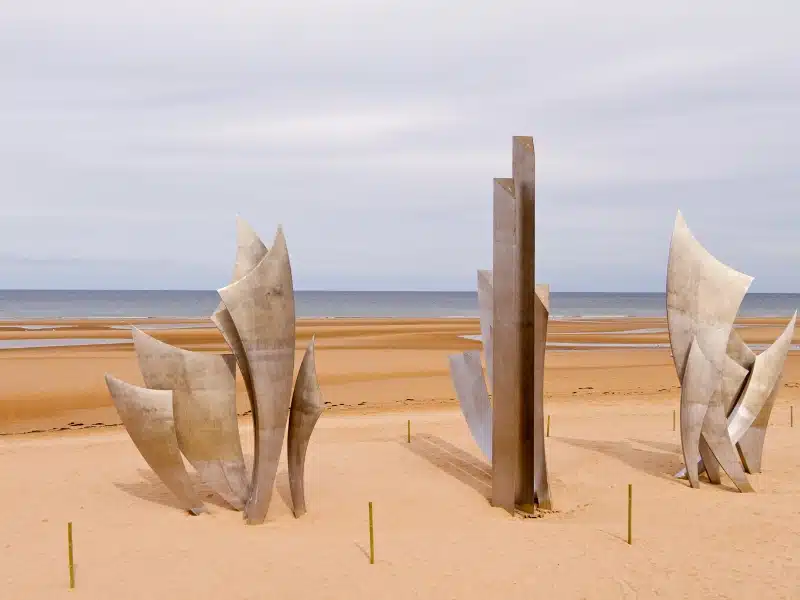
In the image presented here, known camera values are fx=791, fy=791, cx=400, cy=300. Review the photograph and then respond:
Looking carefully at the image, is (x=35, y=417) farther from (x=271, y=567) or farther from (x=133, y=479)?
(x=271, y=567)

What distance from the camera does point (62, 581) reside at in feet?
32.3

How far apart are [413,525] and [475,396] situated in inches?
129

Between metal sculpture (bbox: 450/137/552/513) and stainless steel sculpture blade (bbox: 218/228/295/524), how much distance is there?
3303 mm

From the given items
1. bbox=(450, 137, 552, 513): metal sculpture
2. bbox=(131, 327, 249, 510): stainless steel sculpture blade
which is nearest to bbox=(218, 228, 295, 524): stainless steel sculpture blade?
bbox=(131, 327, 249, 510): stainless steel sculpture blade

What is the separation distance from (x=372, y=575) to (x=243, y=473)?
3.46 m

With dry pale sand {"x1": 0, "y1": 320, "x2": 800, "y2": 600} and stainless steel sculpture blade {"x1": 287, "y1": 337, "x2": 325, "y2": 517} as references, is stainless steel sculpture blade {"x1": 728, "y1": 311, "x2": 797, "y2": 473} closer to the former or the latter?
dry pale sand {"x1": 0, "y1": 320, "x2": 800, "y2": 600}

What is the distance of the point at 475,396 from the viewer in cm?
1462

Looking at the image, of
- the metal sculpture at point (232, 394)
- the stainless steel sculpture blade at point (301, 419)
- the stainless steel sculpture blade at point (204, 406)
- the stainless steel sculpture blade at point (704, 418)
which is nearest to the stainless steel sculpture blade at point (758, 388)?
the stainless steel sculpture blade at point (704, 418)

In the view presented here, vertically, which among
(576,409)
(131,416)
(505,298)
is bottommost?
(576,409)

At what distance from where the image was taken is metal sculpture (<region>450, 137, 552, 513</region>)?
12391mm

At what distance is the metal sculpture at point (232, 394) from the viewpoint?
11727mm

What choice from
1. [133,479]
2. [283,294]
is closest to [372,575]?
[283,294]

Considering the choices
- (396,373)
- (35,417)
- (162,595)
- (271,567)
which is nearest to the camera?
(162,595)

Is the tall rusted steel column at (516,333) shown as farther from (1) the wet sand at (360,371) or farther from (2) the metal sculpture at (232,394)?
(1) the wet sand at (360,371)
